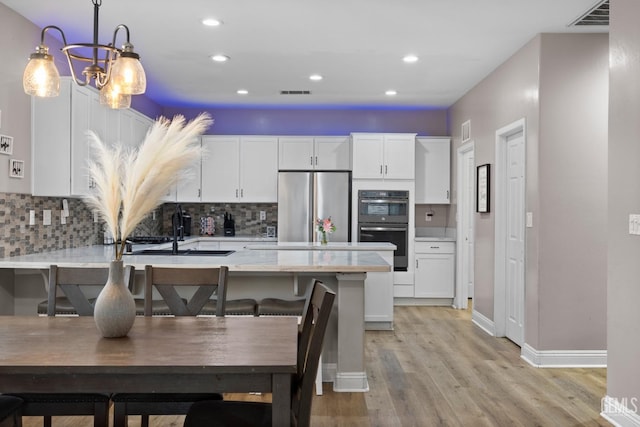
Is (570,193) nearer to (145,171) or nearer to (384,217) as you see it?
(384,217)

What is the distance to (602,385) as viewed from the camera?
3648 millimetres

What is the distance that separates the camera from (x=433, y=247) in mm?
6844

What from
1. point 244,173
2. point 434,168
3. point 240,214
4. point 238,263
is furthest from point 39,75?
point 434,168

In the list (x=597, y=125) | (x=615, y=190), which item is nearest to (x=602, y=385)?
(x=615, y=190)

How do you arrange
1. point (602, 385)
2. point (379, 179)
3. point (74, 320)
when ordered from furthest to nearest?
point (379, 179) → point (602, 385) → point (74, 320)

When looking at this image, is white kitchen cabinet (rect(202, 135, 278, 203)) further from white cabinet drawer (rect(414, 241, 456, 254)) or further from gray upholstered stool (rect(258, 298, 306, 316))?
gray upholstered stool (rect(258, 298, 306, 316))

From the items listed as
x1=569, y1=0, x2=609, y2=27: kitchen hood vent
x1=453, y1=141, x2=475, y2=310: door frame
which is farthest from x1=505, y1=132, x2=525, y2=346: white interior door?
x1=453, y1=141, x2=475, y2=310: door frame

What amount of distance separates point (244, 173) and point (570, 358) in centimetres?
452

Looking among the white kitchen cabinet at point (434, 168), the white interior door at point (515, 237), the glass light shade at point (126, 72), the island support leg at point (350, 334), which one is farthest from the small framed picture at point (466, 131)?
the glass light shade at point (126, 72)

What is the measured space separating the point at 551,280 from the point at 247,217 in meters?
4.40

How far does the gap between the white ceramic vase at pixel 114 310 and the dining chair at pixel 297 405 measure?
398mm

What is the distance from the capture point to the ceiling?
12.1ft

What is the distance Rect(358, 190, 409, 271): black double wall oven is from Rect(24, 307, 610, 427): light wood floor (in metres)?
1.99

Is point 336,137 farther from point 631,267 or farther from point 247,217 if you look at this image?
point 631,267
